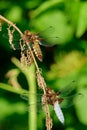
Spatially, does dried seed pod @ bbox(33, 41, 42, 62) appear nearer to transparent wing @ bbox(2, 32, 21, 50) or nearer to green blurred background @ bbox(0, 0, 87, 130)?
transparent wing @ bbox(2, 32, 21, 50)

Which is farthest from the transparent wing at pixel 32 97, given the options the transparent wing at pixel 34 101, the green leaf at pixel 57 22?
the green leaf at pixel 57 22

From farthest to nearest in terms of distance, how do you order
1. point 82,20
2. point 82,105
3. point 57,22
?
1. point 57,22
2. point 82,105
3. point 82,20

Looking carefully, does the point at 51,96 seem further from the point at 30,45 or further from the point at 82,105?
the point at 82,105

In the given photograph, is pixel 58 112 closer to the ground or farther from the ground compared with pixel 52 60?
closer to the ground

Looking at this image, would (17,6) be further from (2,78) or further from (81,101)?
(81,101)

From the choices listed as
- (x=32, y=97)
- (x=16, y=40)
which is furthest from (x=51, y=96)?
(x=32, y=97)

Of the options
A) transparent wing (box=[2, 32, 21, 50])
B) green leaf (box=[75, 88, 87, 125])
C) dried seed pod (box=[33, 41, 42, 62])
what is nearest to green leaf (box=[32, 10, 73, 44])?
green leaf (box=[75, 88, 87, 125])

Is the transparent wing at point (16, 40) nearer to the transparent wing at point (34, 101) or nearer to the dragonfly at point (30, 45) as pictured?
the dragonfly at point (30, 45)

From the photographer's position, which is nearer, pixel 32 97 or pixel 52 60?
pixel 32 97
